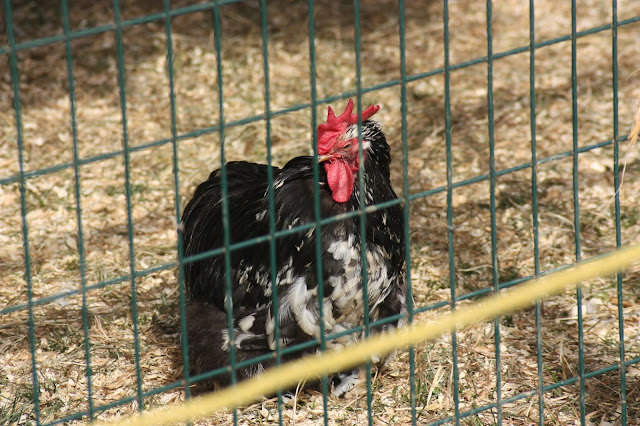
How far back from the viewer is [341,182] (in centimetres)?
397

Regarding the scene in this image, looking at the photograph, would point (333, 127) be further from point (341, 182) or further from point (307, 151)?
point (307, 151)

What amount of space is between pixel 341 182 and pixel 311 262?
0.36 meters

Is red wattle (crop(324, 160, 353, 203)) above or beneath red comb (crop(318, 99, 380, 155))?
beneath

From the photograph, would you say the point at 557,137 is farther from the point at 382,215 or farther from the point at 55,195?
the point at 55,195

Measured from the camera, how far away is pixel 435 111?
22.9ft

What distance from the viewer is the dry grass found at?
14.3ft

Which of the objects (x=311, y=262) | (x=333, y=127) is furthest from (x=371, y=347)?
(x=333, y=127)

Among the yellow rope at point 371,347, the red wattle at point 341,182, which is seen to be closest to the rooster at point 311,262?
the red wattle at point 341,182

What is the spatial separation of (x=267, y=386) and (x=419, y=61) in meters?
5.18

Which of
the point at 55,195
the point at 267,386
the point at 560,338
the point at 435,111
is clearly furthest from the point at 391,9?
the point at 267,386

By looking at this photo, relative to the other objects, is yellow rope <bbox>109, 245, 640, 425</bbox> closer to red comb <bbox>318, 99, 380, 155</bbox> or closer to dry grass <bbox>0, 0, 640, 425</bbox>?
dry grass <bbox>0, 0, 640, 425</bbox>

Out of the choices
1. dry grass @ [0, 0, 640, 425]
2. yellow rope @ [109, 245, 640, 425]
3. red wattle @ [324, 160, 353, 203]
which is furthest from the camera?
dry grass @ [0, 0, 640, 425]

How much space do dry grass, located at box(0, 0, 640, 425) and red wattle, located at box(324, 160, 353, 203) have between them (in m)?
0.95

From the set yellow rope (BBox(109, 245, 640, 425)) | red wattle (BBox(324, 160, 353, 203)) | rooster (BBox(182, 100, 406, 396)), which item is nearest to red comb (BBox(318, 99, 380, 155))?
rooster (BBox(182, 100, 406, 396))
